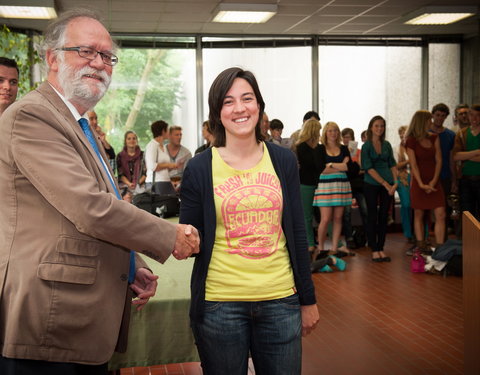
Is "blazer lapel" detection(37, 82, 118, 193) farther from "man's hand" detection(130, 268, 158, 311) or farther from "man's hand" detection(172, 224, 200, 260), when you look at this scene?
"man's hand" detection(130, 268, 158, 311)

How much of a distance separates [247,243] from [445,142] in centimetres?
598

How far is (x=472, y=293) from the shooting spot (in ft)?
9.82

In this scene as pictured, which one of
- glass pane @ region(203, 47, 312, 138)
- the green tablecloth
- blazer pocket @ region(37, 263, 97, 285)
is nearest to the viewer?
blazer pocket @ region(37, 263, 97, 285)

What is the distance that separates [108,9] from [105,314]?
7.38 meters

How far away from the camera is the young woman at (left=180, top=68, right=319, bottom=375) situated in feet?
6.86

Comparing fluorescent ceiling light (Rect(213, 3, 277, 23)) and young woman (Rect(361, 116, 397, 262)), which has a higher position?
fluorescent ceiling light (Rect(213, 3, 277, 23))

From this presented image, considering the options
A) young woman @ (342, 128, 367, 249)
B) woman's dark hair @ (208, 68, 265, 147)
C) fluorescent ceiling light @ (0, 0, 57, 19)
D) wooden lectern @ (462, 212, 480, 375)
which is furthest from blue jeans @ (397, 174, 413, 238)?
woman's dark hair @ (208, 68, 265, 147)

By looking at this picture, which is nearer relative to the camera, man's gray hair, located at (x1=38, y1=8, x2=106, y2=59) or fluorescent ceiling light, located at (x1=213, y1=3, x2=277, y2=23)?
man's gray hair, located at (x1=38, y1=8, x2=106, y2=59)

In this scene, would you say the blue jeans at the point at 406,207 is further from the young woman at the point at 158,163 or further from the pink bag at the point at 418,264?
the young woman at the point at 158,163

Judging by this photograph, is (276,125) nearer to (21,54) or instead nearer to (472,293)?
(21,54)

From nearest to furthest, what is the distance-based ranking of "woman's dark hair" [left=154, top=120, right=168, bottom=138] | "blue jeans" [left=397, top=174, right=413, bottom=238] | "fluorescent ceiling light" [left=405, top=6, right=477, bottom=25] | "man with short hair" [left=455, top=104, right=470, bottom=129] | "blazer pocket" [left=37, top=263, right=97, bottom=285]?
"blazer pocket" [left=37, top=263, right=97, bottom=285], "woman's dark hair" [left=154, top=120, right=168, bottom=138], "man with short hair" [left=455, top=104, right=470, bottom=129], "blue jeans" [left=397, top=174, right=413, bottom=238], "fluorescent ceiling light" [left=405, top=6, right=477, bottom=25]

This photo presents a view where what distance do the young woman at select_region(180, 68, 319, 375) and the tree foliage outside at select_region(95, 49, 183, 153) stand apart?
8415 millimetres

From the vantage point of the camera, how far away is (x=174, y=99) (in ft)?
34.8

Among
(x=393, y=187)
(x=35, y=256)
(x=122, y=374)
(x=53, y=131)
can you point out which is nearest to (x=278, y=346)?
(x=35, y=256)
